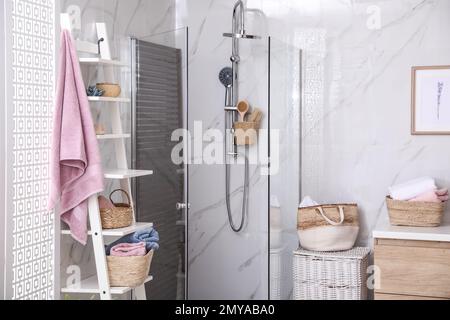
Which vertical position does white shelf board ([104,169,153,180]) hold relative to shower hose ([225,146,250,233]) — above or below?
above

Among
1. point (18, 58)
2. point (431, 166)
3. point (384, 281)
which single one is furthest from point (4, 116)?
point (431, 166)

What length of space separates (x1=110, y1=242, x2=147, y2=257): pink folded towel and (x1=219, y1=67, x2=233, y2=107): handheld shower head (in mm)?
1180

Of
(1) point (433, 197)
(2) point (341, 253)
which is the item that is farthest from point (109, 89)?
(1) point (433, 197)

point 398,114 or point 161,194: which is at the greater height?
point 398,114

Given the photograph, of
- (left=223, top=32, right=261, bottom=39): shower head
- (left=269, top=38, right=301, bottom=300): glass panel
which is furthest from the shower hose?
(left=223, top=32, right=261, bottom=39): shower head

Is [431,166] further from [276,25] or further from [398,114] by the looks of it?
[276,25]

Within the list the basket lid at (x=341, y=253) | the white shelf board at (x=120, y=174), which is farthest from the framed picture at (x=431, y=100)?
the white shelf board at (x=120, y=174)

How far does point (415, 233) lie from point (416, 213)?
0.69ft

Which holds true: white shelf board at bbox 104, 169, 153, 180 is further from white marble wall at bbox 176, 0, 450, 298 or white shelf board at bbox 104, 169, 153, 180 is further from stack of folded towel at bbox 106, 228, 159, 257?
white marble wall at bbox 176, 0, 450, 298

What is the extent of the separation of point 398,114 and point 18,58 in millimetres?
2130

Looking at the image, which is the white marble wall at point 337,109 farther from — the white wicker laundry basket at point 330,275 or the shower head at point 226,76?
the white wicker laundry basket at point 330,275

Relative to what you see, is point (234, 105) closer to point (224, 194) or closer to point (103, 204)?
point (224, 194)

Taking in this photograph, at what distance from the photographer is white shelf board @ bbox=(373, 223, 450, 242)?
3.33 metres

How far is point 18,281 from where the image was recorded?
9.03 ft
